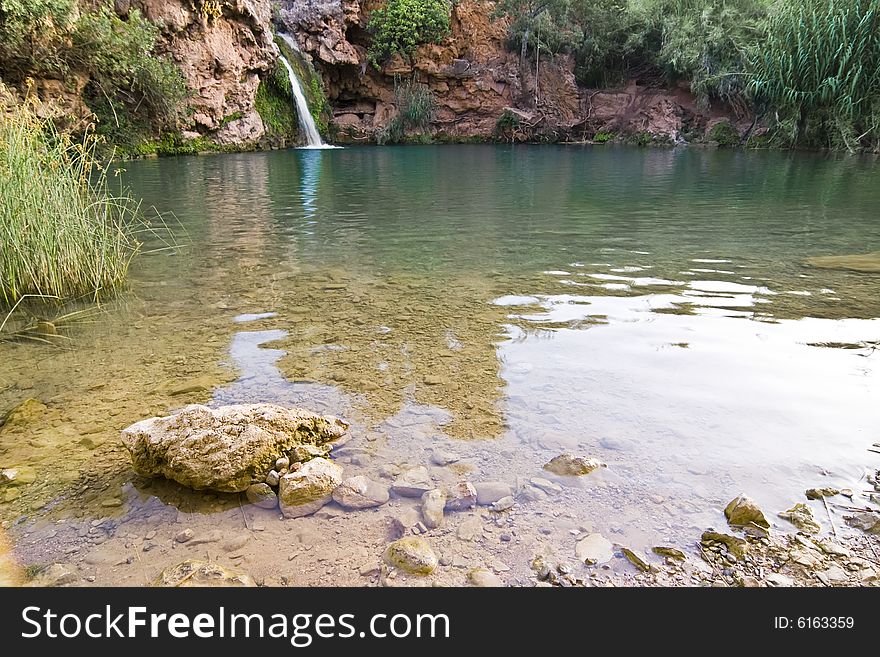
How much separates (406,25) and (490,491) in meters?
30.8

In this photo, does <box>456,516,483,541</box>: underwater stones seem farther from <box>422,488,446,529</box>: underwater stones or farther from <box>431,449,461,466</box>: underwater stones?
<box>431,449,461,466</box>: underwater stones

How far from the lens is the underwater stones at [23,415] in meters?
3.01

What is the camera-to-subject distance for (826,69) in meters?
18.6

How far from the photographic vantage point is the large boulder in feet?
7.96

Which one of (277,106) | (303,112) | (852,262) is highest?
(277,106)

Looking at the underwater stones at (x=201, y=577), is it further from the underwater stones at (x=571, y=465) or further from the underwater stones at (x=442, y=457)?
the underwater stones at (x=571, y=465)

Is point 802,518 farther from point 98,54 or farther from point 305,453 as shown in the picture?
point 98,54

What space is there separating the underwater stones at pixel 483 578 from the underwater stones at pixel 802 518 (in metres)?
1.11

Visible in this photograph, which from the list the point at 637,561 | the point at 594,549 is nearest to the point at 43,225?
the point at 594,549

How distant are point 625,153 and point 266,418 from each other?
2318cm

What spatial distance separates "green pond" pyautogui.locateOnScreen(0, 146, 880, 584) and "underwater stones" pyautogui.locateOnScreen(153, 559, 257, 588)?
0.37ft
